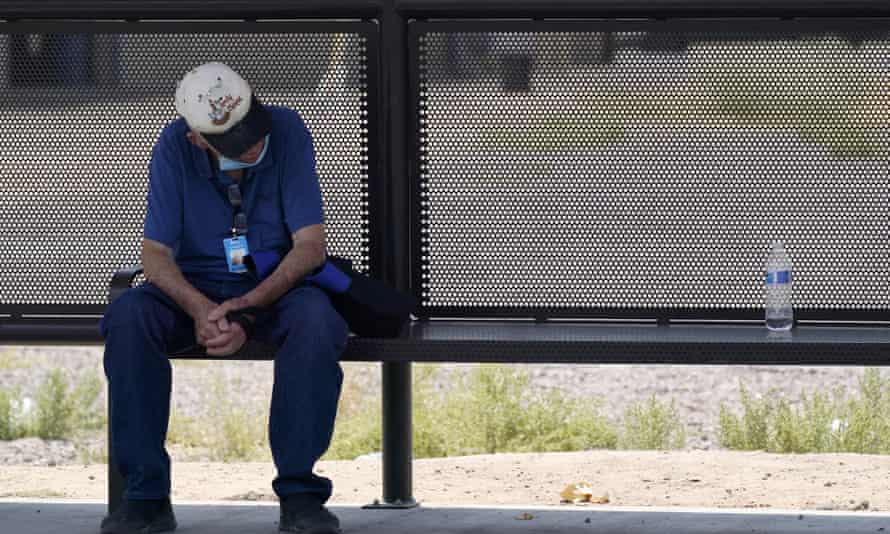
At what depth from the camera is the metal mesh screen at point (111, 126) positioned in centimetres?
639

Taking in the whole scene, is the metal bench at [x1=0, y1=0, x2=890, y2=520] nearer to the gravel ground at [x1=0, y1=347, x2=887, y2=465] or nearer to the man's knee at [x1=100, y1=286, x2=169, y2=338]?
the man's knee at [x1=100, y1=286, x2=169, y2=338]

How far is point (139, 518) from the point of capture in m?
5.55

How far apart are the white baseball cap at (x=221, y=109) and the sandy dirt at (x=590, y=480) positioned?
5.53 ft

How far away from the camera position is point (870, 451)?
28.1 ft

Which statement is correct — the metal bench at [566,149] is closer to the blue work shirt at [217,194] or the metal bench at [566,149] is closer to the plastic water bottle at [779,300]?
the plastic water bottle at [779,300]

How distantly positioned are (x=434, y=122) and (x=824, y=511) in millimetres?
1865

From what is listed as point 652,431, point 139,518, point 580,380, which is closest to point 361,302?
point 139,518

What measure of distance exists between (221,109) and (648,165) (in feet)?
4.97

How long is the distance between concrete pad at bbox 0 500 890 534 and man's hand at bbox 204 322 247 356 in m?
0.58

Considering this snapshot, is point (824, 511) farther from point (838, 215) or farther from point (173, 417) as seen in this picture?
point (173, 417)

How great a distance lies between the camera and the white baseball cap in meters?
5.67

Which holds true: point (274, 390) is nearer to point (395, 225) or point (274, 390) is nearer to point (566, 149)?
point (395, 225)

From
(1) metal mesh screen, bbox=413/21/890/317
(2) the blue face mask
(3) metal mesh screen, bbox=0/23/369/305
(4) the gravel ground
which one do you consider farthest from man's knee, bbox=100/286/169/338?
(4) the gravel ground

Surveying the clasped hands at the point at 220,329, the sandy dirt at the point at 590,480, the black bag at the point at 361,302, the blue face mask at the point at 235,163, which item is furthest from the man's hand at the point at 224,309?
the sandy dirt at the point at 590,480
